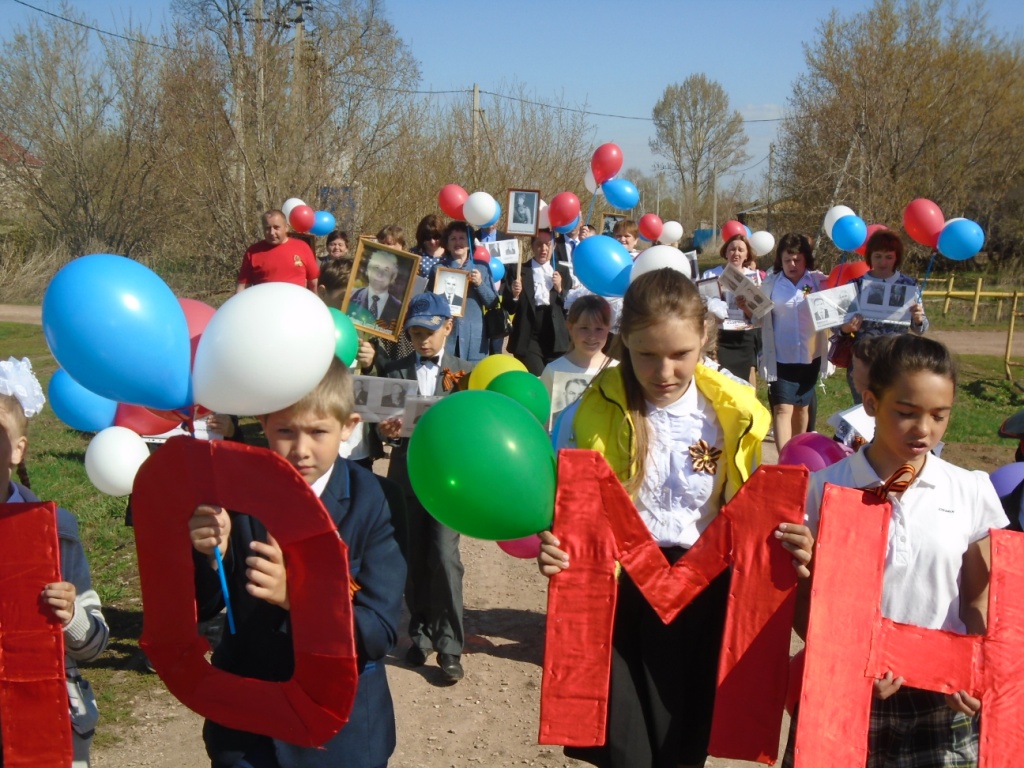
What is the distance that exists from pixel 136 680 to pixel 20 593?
2414mm

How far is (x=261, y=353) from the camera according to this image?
7.44 feet

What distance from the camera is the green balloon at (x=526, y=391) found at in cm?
368

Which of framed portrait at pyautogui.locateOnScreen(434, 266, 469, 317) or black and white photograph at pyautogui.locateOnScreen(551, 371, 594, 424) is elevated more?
framed portrait at pyautogui.locateOnScreen(434, 266, 469, 317)

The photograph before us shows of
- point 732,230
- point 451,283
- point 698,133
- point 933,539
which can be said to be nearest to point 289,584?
point 933,539

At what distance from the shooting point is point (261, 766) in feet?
7.63

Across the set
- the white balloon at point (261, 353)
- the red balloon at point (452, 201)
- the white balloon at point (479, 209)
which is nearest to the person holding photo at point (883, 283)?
the white balloon at point (479, 209)

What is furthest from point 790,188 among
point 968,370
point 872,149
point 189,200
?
point 189,200

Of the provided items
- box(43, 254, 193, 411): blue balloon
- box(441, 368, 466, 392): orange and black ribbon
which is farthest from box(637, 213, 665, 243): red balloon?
box(43, 254, 193, 411): blue balloon

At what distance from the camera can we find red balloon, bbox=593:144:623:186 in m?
10.8

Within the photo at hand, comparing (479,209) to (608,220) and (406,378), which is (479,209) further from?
(406,378)

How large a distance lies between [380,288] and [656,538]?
2.80 m

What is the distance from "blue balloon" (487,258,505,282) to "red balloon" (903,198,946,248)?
13.6ft

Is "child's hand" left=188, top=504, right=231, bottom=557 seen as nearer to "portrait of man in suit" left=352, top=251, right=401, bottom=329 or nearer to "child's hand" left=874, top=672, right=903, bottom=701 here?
"child's hand" left=874, top=672, right=903, bottom=701

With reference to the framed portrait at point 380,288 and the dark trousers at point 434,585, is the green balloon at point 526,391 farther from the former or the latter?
the framed portrait at point 380,288
